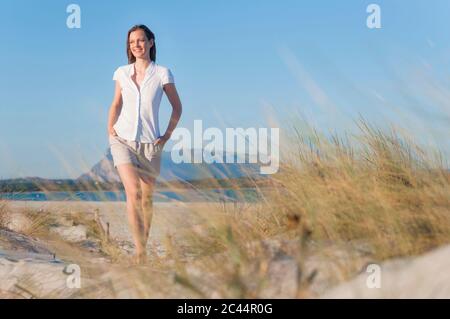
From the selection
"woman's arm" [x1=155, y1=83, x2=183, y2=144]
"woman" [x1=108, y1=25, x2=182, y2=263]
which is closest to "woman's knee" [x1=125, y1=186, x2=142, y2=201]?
"woman" [x1=108, y1=25, x2=182, y2=263]

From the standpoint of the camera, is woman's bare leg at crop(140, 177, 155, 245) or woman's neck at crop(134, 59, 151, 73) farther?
woman's neck at crop(134, 59, 151, 73)

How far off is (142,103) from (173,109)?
0.31 m

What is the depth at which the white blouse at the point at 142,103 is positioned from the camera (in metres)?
4.22

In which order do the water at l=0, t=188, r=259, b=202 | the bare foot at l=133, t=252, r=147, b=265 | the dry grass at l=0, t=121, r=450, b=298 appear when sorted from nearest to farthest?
the dry grass at l=0, t=121, r=450, b=298 < the water at l=0, t=188, r=259, b=202 < the bare foot at l=133, t=252, r=147, b=265

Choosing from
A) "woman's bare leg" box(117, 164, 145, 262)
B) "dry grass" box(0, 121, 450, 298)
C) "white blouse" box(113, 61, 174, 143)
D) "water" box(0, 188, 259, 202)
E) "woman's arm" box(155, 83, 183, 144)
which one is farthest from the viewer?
"woman's arm" box(155, 83, 183, 144)

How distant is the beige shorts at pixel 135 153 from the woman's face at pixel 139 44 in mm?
683

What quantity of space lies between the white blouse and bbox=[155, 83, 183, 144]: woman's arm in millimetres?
41

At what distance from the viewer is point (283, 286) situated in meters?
2.33

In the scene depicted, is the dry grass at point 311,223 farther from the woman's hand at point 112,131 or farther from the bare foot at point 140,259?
the woman's hand at point 112,131

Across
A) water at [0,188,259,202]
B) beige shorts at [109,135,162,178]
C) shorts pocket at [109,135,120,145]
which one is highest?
shorts pocket at [109,135,120,145]

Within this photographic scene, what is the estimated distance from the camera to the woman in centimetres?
411

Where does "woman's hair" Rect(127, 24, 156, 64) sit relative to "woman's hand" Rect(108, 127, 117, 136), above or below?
above

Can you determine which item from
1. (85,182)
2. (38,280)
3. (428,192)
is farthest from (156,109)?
(428,192)

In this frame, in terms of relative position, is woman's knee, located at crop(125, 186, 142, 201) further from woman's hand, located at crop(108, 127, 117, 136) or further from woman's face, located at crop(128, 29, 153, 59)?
woman's face, located at crop(128, 29, 153, 59)
